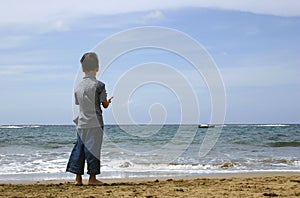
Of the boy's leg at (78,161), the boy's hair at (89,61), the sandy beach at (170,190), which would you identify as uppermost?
the boy's hair at (89,61)

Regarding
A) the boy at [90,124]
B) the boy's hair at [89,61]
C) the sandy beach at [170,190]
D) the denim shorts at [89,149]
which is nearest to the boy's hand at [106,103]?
the boy at [90,124]

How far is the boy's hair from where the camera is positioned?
6.00 m

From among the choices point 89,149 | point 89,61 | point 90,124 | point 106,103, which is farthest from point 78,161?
point 89,61

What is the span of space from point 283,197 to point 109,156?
8.91m

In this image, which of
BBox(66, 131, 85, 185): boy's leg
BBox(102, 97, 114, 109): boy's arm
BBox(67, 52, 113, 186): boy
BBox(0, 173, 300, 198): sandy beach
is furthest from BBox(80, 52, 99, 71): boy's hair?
BBox(0, 173, 300, 198): sandy beach

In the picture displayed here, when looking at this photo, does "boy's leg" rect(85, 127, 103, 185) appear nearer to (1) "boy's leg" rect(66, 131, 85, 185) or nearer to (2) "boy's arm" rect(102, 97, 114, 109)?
(1) "boy's leg" rect(66, 131, 85, 185)

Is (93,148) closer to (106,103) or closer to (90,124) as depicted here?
(90,124)

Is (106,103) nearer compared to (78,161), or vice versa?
(106,103)

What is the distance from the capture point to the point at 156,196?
4977mm

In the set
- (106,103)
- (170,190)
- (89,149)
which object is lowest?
(170,190)

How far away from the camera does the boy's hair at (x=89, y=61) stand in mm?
5996

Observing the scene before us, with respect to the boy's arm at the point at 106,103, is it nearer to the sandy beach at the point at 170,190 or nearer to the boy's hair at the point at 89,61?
the boy's hair at the point at 89,61

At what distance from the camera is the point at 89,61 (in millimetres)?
5996

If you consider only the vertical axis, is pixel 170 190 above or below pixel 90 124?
below
